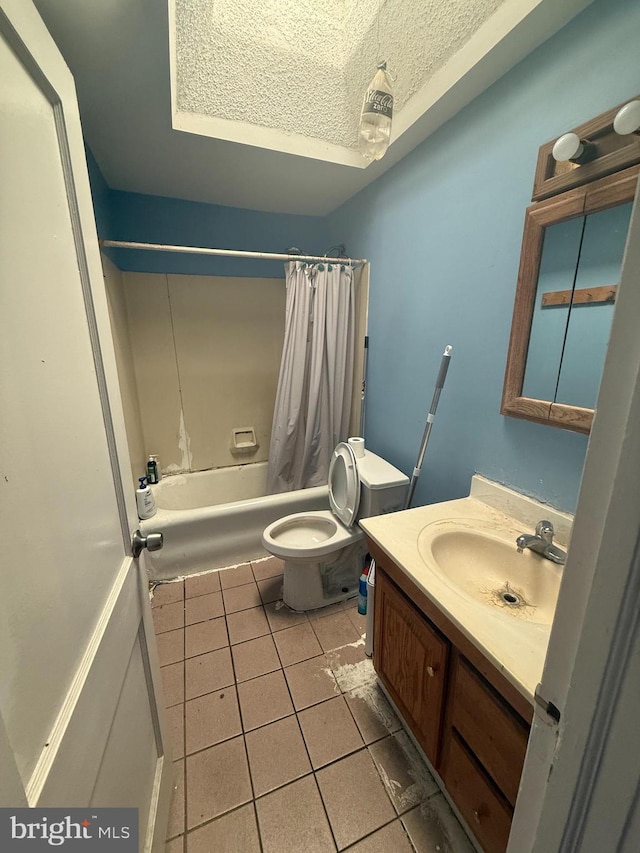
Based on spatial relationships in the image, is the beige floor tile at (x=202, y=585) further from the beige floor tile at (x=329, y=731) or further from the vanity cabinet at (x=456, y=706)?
the vanity cabinet at (x=456, y=706)

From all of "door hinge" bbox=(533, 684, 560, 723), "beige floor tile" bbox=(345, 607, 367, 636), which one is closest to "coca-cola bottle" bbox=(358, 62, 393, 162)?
"door hinge" bbox=(533, 684, 560, 723)

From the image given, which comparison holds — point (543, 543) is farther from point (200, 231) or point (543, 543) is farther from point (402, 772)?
point (200, 231)

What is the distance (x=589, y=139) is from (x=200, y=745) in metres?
2.38

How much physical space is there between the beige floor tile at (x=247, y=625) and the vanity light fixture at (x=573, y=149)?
221cm

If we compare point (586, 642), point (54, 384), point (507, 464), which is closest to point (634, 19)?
point (507, 464)

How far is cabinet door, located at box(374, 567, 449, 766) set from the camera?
0.98 meters

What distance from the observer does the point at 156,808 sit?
924mm

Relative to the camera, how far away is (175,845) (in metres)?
0.99

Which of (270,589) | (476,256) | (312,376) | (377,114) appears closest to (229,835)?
(270,589)

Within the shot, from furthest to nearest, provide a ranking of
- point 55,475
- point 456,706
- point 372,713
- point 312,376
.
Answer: point 312,376 → point 372,713 → point 456,706 → point 55,475

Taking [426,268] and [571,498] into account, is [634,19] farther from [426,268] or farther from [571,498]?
[571,498]

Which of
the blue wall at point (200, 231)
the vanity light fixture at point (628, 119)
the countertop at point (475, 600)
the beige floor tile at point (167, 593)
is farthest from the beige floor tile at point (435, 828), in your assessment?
the blue wall at point (200, 231)

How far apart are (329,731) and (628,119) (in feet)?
6.99

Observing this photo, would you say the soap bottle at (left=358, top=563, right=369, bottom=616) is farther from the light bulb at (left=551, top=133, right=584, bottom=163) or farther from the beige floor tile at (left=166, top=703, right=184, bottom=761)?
the light bulb at (left=551, top=133, right=584, bottom=163)
